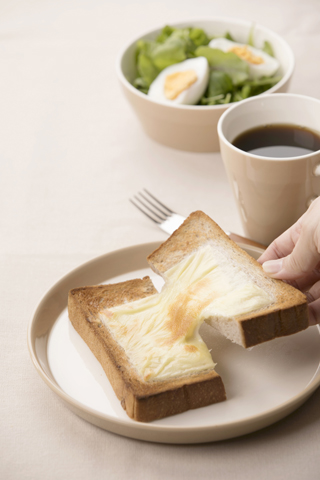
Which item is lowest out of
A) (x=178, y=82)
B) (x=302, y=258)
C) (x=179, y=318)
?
(x=179, y=318)

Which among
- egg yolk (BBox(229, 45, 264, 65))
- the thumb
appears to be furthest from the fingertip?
egg yolk (BBox(229, 45, 264, 65))

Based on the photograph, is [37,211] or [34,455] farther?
[37,211]

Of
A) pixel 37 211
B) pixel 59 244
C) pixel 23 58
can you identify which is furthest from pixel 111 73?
pixel 59 244

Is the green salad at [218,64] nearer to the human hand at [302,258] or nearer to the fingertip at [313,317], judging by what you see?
the human hand at [302,258]

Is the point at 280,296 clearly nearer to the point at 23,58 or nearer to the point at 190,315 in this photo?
the point at 190,315

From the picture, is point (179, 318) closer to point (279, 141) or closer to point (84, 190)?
point (279, 141)

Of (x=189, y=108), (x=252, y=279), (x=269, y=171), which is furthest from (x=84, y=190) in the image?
(x=252, y=279)

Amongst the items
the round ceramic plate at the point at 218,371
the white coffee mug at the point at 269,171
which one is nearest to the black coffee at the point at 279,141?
the white coffee mug at the point at 269,171
